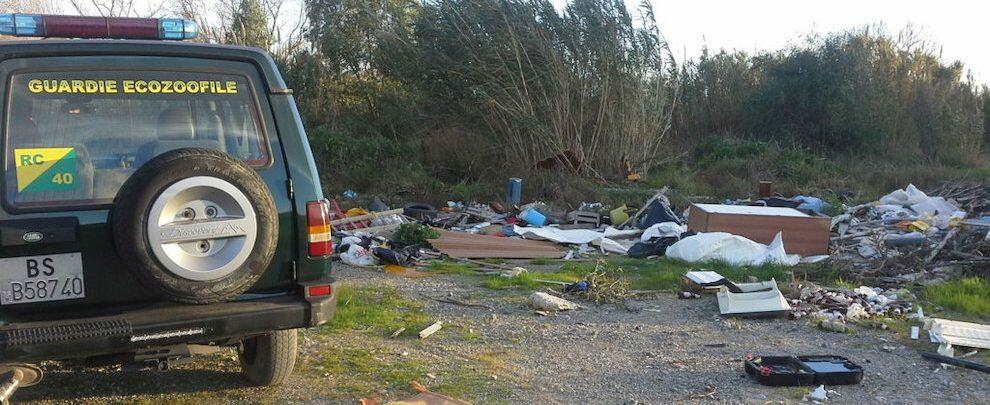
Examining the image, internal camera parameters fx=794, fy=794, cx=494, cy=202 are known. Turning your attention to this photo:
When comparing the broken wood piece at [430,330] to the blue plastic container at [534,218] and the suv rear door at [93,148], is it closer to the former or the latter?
the suv rear door at [93,148]

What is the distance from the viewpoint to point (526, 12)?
17.0 metres

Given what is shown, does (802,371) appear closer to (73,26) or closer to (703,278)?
(703,278)

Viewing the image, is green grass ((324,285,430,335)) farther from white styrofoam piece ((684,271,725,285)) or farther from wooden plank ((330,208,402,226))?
wooden plank ((330,208,402,226))

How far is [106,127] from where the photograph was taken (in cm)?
378

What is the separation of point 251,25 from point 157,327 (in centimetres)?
2133

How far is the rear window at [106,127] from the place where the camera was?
3.58 meters

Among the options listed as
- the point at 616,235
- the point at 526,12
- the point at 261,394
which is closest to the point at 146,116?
the point at 261,394

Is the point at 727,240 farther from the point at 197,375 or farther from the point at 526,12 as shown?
the point at 526,12

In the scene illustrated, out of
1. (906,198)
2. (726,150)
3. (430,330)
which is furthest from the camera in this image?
(726,150)

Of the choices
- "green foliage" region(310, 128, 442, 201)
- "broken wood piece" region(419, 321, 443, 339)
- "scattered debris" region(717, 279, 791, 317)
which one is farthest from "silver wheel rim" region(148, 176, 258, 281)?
"green foliage" region(310, 128, 442, 201)

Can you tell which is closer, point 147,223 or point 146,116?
point 147,223

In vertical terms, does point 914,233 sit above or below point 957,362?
above

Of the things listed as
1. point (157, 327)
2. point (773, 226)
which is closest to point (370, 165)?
point (773, 226)

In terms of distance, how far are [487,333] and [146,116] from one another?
3.24m
